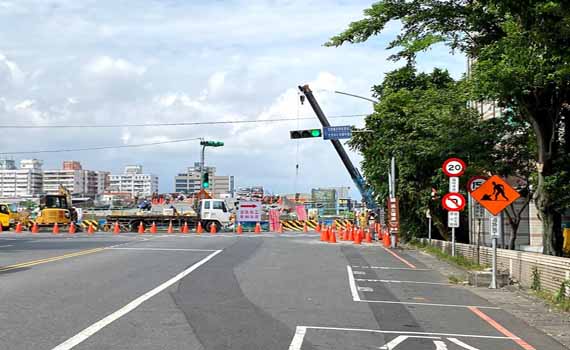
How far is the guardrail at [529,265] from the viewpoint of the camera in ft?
49.1

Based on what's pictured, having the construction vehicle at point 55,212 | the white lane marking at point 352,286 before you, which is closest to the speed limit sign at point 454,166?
the white lane marking at point 352,286

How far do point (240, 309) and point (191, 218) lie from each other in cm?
4316

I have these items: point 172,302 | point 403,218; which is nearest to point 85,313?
point 172,302

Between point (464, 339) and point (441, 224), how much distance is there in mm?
26576

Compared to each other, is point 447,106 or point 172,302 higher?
point 447,106

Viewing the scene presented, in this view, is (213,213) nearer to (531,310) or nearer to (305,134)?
(305,134)

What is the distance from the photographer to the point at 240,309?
12.4 m

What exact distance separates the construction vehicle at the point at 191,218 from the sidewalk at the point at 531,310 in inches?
1440

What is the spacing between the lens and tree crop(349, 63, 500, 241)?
84.9 ft

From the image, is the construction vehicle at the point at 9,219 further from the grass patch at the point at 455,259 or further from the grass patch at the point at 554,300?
the grass patch at the point at 554,300

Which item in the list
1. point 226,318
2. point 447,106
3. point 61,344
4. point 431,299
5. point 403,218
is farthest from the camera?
point 403,218

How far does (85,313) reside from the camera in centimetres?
1158

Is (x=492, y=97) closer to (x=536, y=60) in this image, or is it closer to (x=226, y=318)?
(x=536, y=60)

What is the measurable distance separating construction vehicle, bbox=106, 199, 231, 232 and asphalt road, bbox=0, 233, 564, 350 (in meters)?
32.8
